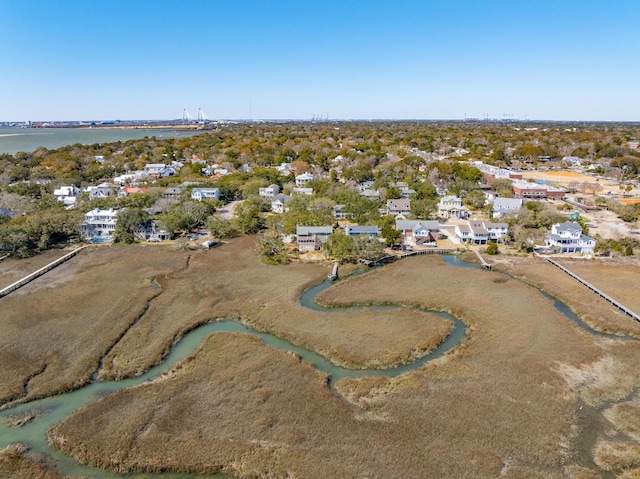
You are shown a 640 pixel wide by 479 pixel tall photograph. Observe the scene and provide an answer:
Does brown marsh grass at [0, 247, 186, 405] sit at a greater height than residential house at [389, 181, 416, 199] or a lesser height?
lesser

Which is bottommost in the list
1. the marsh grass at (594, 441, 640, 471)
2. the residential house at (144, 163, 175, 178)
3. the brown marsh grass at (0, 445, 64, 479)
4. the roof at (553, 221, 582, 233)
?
the brown marsh grass at (0, 445, 64, 479)

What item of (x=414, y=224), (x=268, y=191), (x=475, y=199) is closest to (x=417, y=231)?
(x=414, y=224)

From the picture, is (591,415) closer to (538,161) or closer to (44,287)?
(44,287)

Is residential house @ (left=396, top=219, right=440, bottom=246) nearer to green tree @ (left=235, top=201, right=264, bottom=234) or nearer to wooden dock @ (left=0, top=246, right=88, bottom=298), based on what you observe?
green tree @ (left=235, top=201, right=264, bottom=234)

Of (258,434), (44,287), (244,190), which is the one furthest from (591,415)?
(244,190)

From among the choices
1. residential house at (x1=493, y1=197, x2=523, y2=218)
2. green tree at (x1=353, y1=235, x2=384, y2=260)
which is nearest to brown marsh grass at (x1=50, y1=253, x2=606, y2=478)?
green tree at (x1=353, y1=235, x2=384, y2=260)
